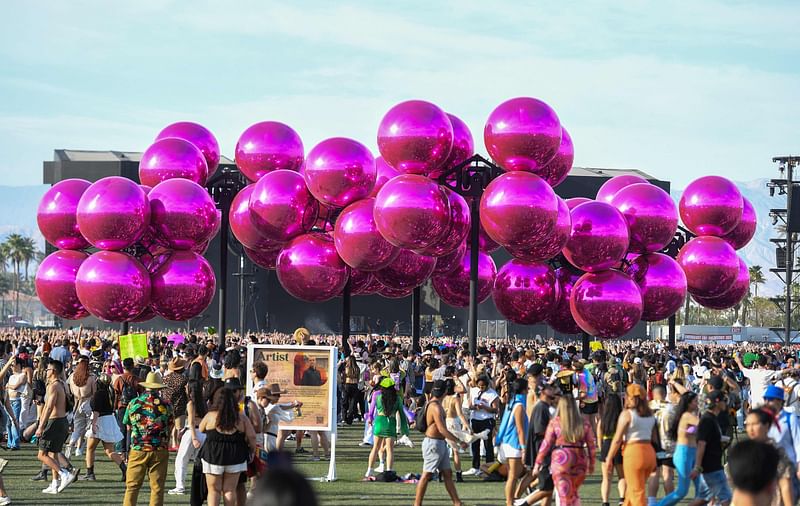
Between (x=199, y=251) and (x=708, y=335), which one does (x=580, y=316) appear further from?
(x=708, y=335)

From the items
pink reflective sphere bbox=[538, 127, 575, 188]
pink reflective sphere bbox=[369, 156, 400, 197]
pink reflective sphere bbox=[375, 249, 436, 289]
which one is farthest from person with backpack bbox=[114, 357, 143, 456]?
pink reflective sphere bbox=[538, 127, 575, 188]

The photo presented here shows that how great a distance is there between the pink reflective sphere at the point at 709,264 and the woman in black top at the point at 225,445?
1669cm

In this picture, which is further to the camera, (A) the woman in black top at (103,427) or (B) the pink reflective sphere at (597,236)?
(B) the pink reflective sphere at (597,236)

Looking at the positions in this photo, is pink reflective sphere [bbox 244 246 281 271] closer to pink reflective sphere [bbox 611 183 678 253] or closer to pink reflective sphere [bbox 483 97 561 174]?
pink reflective sphere [bbox 483 97 561 174]

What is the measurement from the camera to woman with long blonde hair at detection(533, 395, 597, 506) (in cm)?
996

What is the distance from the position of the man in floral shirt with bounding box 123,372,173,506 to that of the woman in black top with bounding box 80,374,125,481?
3.46 meters

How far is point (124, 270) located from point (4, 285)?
14402 centimetres

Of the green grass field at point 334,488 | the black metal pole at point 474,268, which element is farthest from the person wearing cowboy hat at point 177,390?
the black metal pole at point 474,268

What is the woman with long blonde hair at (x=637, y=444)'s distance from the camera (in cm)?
1041

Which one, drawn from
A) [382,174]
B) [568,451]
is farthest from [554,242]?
[568,451]

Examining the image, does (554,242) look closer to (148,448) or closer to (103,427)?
(103,427)

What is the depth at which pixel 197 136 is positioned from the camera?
25.9 meters

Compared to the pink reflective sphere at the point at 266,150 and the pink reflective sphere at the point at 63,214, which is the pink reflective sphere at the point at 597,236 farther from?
the pink reflective sphere at the point at 63,214

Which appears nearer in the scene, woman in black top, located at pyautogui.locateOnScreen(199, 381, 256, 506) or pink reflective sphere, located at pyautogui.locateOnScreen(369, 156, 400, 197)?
woman in black top, located at pyautogui.locateOnScreen(199, 381, 256, 506)
